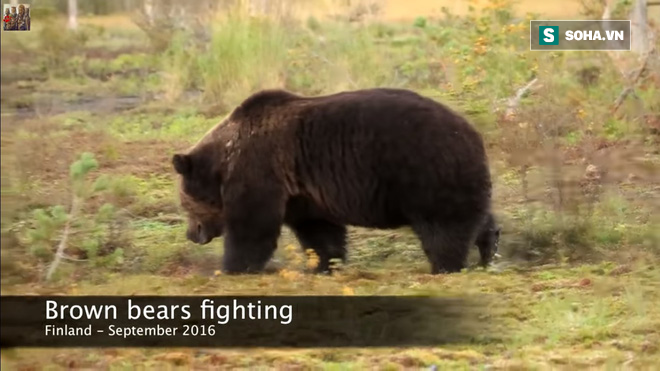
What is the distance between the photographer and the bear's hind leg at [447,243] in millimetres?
7332

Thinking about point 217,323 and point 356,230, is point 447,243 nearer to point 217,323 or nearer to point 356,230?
point 356,230

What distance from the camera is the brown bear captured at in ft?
23.9

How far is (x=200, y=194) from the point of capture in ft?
26.5

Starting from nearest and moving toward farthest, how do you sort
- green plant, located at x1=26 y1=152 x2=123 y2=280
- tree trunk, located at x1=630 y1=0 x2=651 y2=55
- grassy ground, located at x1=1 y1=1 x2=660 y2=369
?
1. grassy ground, located at x1=1 y1=1 x2=660 y2=369
2. green plant, located at x1=26 y1=152 x2=123 y2=280
3. tree trunk, located at x1=630 y1=0 x2=651 y2=55

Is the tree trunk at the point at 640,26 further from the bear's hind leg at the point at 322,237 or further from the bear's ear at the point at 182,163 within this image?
the bear's ear at the point at 182,163

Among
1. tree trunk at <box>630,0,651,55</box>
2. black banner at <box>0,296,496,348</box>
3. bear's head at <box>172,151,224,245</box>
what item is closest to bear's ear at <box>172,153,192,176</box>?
bear's head at <box>172,151,224,245</box>

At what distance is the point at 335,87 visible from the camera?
10859mm

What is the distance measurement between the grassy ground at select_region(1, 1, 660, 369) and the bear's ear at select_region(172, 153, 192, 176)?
0.59 m

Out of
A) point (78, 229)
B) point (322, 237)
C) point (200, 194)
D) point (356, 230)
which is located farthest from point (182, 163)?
point (356, 230)

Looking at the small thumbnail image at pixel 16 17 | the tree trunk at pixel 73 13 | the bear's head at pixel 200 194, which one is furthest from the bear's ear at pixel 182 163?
the small thumbnail image at pixel 16 17

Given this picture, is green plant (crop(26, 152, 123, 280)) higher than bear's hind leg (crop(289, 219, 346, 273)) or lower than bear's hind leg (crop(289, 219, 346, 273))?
higher

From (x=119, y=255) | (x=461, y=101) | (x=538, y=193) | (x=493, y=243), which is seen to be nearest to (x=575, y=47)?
(x=461, y=101)

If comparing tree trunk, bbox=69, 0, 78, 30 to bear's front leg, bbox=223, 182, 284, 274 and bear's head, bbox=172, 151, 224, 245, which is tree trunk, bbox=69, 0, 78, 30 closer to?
bear's head, bbox=172, 151, 224, 245

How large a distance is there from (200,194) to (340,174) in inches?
45.3
